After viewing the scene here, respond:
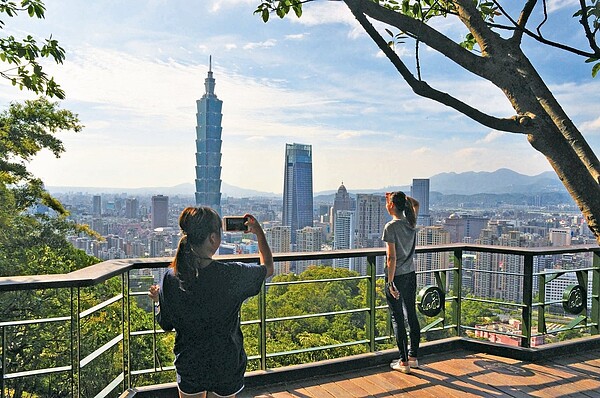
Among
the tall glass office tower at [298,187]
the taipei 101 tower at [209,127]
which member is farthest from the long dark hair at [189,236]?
the taipei 101 tower at [209,127]

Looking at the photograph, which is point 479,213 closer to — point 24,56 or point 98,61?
point 24,56

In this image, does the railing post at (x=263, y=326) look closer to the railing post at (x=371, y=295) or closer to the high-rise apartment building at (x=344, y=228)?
the railing post at (x=371, y=295)

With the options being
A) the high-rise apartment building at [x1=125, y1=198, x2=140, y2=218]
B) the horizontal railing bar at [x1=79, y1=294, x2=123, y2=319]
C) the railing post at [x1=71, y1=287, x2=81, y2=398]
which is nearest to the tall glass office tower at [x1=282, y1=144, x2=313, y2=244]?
the high-rise apartment building at [x1=125, y1=198, x2=140, y2=218]

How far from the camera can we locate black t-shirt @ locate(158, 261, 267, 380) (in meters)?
1.96

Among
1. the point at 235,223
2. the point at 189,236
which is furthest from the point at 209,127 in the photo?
the point at 189,236

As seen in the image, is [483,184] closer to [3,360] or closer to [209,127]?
[3,360]

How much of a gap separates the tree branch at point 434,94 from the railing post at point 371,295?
2864 mm

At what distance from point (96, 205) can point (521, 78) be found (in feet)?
73.8

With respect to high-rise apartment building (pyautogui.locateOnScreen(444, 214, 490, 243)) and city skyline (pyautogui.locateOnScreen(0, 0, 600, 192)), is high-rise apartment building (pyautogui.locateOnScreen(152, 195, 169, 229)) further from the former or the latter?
city skyline (pyautogui.locateOnScreen(0, 0, 600, 192))

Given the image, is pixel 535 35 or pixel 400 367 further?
pixel 400 367

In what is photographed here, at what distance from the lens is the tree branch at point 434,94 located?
1295mm

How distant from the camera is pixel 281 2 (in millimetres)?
2553

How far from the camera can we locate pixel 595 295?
4.93 meters

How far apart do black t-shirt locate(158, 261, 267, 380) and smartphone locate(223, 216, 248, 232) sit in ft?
1.10
